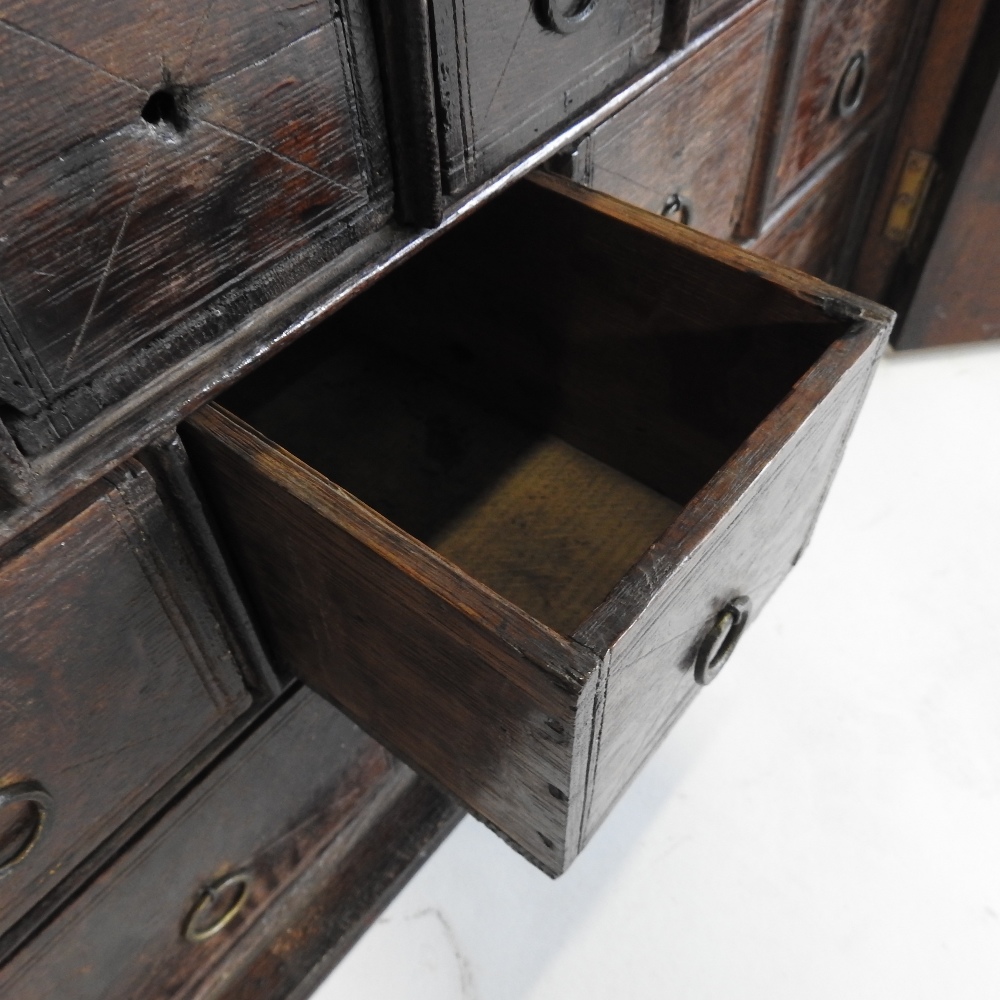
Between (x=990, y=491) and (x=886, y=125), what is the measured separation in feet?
1.50

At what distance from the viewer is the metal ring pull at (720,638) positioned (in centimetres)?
56

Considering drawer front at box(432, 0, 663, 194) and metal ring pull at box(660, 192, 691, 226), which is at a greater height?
metal ring pull at box(660, 192, 691, 226)

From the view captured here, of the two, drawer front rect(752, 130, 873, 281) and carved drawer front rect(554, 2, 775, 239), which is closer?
carved drawer front rect(554, 2, 775, 239)

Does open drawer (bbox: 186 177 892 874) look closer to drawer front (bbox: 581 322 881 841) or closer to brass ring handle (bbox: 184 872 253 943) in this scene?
drawer front (bbox: 581 322 881 841)

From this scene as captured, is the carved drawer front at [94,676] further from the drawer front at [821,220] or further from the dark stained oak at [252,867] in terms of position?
the drawer front at [821,220]

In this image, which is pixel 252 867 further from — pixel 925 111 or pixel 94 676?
pixel 925 111

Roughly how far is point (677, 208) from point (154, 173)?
0.54 metres

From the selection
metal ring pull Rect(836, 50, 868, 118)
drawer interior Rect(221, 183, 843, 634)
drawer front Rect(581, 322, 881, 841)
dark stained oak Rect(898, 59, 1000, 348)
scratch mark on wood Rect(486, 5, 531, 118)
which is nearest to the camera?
drawer front Rect(581, 322, 881, 841)

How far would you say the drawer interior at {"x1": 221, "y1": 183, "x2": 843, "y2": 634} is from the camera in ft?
2.21

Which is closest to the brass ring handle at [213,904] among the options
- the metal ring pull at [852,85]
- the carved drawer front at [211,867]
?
the carved drawer front at [211,867]

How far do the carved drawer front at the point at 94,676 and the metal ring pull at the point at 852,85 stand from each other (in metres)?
0.82

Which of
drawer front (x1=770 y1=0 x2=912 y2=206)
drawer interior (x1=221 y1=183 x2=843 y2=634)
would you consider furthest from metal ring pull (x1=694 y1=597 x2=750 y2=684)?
drawer front (x1=770 y1=0 x2=912 y2=206)

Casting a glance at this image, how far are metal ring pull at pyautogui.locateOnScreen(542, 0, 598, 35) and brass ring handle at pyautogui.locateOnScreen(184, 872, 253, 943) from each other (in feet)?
2.07

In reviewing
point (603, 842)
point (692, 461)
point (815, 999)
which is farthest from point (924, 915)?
point (692, 461)
